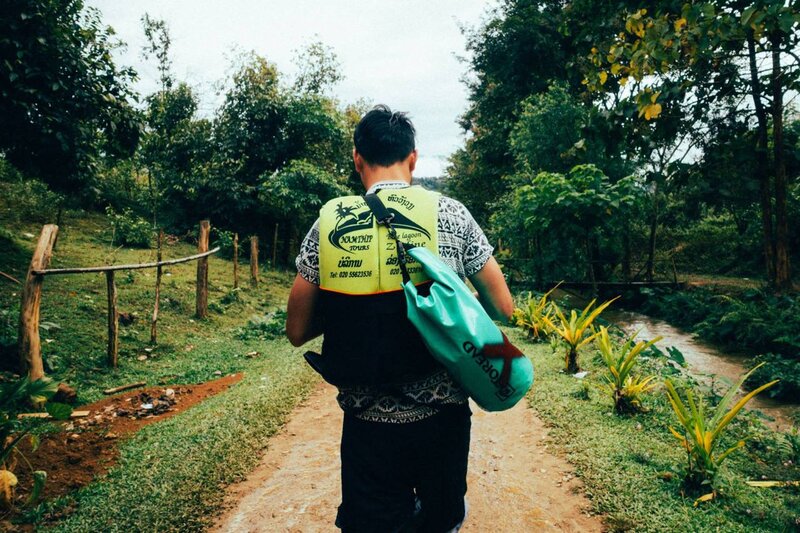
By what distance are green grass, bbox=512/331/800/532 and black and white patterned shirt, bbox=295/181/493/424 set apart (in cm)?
211

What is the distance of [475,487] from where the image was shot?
3377 mm

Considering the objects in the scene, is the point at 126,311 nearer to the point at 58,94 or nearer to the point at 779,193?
the point at 58,94

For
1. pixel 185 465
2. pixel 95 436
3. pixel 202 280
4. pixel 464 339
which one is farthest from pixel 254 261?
pixel 464 339

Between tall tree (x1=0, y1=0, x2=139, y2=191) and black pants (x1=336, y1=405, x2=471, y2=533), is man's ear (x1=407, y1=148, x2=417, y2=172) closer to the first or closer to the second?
black pants (x1=336, y1=405, x2=471, y2=533)

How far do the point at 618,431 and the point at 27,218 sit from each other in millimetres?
14712

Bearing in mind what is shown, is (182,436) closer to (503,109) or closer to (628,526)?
(628,526)

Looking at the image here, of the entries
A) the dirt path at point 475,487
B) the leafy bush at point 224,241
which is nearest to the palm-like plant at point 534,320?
the dirt path at point 475,487

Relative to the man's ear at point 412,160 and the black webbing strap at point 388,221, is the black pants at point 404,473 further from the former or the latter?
the man's ear at point 412,160

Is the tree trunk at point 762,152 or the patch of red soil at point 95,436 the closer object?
the patch of red soil at point 95,436

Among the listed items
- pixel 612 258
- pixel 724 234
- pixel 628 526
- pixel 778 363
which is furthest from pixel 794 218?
pixel 628 526

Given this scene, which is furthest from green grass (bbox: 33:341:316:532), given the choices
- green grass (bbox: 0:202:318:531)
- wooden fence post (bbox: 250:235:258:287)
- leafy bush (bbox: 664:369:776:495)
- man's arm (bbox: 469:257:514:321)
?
wooden fence post (bbox: 250:235:258:287)

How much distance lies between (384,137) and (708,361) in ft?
28.8

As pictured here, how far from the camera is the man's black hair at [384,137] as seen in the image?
1533mm

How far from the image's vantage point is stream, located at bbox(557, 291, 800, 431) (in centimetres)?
545
